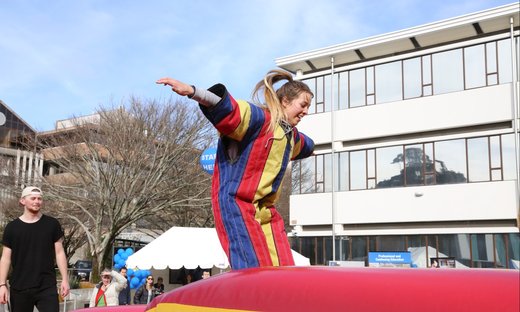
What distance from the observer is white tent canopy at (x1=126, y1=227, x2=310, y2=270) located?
16.3 metres

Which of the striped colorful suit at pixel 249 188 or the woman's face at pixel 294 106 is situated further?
the woman's face at pixel 294 106

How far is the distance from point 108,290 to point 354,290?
35.9 ft

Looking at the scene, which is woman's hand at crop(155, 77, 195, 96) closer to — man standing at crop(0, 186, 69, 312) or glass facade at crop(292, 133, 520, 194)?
man standing at crop(0, 186, 69, 312)

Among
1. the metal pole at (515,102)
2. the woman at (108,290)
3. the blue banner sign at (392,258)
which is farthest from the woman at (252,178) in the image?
the metal pole at (515,102)

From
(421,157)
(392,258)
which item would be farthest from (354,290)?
(421,157)

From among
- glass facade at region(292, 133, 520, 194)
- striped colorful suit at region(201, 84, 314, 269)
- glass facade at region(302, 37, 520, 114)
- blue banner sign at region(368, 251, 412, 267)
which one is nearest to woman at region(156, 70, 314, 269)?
striped colorful suit at region(201, 84, 314, 269)

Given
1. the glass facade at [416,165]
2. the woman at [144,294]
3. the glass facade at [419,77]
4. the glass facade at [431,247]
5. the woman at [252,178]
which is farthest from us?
the glass facade at [419,77]

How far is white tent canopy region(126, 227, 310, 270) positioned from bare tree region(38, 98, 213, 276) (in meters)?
12.0

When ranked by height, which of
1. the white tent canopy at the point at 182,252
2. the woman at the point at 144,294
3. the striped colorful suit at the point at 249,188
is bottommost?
the woman at the point at 144,294

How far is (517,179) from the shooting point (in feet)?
87.0

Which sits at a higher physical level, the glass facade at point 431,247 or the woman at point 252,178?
the woman at point 252,178

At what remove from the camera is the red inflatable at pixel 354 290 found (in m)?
2.13

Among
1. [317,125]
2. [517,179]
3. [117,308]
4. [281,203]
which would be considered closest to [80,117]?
[317,125]

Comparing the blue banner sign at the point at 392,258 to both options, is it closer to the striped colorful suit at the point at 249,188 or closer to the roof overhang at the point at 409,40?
the roof overhang at the point at 409,40
